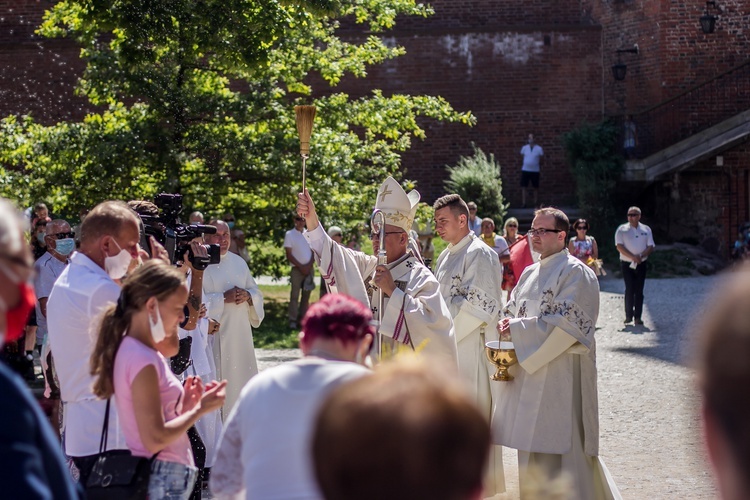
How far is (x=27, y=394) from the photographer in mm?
2354

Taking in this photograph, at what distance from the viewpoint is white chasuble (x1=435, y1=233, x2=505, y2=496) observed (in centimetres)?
773

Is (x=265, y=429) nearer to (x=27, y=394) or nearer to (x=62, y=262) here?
(x=27, y=394)

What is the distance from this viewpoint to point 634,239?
16609mm

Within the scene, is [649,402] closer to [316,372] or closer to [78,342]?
[78,342]

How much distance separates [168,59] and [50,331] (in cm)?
1159

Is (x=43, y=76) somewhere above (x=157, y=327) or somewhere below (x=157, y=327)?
above

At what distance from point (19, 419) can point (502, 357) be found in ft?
16.4

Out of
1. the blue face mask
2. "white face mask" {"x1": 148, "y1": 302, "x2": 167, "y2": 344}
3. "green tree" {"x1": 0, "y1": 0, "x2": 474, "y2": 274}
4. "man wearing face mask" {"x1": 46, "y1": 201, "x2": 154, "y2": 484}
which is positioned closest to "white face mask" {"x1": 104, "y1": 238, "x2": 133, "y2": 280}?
"man wearing face mask" {"x1": 46, "y1": 201, "x2": 154, "y2": 484}

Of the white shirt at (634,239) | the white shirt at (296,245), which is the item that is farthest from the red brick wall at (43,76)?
the white shirt at (634,239)

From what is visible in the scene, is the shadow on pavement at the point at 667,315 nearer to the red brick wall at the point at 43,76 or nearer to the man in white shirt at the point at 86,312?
the man in white shirt at the point at 86,312

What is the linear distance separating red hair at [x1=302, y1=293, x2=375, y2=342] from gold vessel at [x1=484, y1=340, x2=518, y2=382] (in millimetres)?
3636

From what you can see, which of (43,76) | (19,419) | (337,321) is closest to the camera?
(19,419)

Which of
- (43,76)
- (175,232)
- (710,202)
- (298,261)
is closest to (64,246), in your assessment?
(175,232)

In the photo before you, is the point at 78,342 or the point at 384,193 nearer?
the point at 78,342
